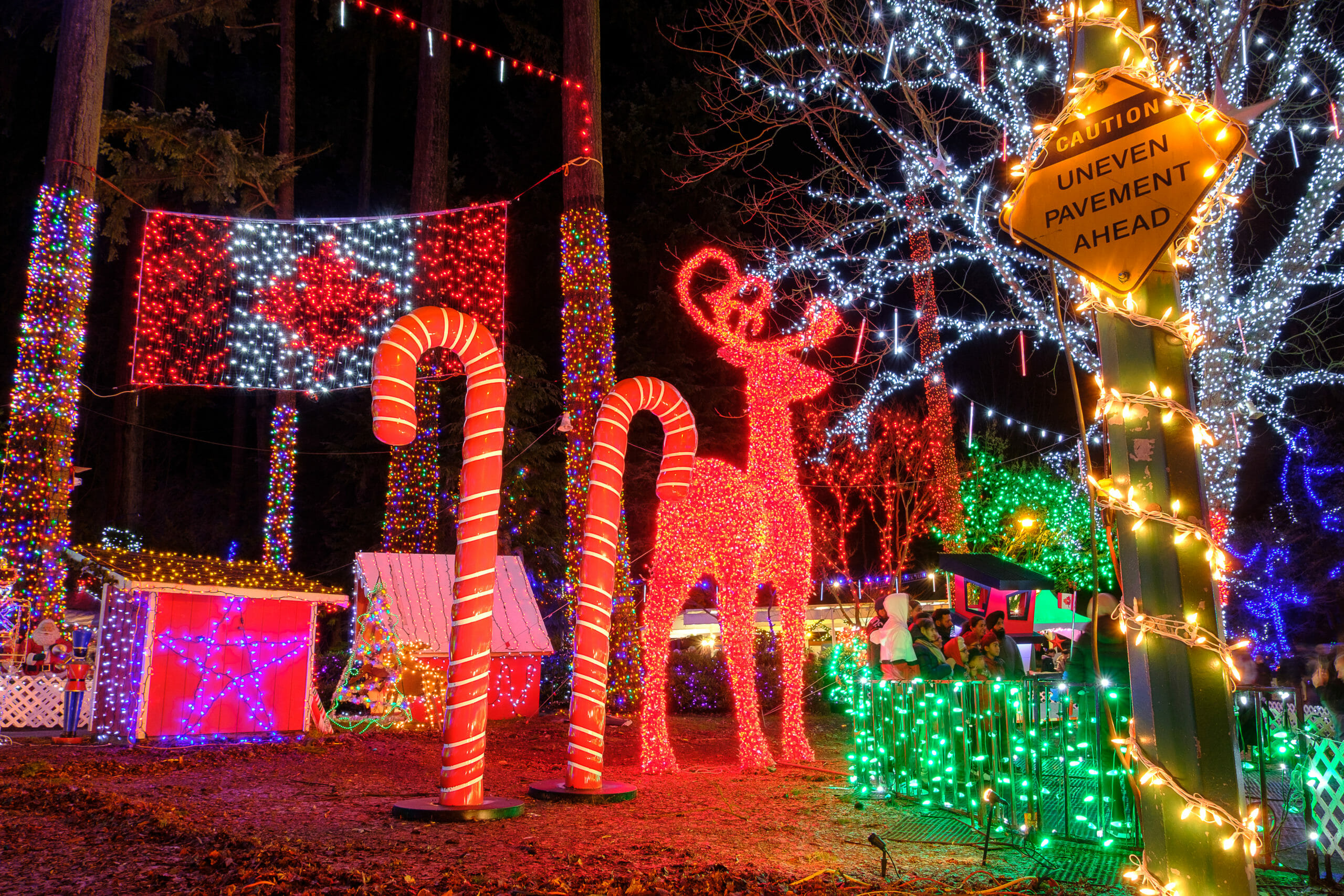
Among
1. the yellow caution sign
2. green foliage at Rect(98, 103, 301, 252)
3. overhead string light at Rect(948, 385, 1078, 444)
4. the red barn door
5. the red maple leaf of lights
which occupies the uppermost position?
green foliage at Rect(98, 103, 301, 252)

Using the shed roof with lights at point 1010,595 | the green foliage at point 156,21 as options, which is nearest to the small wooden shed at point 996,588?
the shed roof with lights at point 1010,595

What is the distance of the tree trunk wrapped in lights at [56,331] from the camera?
13.4 meters

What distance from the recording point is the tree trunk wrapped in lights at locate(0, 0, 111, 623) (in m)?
13.4

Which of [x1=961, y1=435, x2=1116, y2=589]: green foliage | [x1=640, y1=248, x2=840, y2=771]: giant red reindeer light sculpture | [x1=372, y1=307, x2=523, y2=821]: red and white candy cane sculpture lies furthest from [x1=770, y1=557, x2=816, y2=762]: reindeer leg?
[x1=961, y1=435, x2=1116, y2=589]: green foliage

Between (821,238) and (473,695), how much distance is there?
8.48m

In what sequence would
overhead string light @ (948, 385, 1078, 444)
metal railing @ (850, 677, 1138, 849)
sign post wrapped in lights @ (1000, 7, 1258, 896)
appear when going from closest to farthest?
sign post wrapped in lights @ (1000, 7, 1258, 896) < metal railing @ (850, 677, 1138, 849) < overhead string light @ (948, 385, 1078, 444)

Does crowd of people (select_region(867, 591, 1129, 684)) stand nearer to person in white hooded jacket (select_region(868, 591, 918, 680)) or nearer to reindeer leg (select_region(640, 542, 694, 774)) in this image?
person in white hooded jacket (select_region(868, 591, 918, 680))

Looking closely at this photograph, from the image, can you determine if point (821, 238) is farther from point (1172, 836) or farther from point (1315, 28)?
point (1172, 836)

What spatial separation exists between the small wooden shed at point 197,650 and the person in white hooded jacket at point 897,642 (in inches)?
294

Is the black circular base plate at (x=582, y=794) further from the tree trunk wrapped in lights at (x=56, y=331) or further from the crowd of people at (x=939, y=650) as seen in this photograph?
the tree trunk wrapped in lights at (x=56, y=331)

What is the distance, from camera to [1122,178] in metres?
3.68

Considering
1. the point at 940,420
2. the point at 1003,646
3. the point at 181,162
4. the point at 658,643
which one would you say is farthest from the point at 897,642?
Answer: the point at 181,162

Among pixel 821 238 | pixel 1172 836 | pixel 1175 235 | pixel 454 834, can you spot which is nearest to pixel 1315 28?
pixel 821 238

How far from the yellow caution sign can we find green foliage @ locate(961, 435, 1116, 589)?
71.8ft
